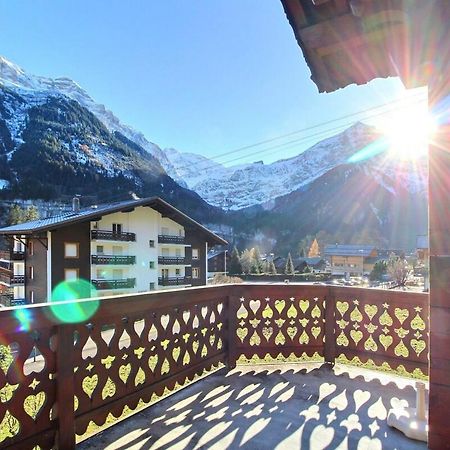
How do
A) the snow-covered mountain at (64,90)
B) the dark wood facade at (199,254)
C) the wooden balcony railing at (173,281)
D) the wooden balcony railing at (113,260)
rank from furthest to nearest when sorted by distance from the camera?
the snow-covered mountain at (64,90) < the dark wood facade at (199,254) < the wooden balcony railing at (173,281) < the wooden balcony railing at (113,260)

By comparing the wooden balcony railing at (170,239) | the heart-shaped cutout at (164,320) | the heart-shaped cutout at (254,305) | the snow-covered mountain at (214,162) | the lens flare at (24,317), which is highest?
the snow-covered mountain at (214,162)

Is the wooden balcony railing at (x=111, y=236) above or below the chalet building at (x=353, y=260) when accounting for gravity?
above

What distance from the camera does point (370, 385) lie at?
301cm

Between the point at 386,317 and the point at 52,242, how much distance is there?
Answer: 16959 millimetres

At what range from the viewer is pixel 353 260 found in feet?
189

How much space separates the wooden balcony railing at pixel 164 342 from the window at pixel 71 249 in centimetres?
1611

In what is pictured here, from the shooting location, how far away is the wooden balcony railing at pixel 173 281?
73.2ft

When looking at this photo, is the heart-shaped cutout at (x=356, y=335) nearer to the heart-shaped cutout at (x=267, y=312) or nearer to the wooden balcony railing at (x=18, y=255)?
the heart-shaped cutout at (x=267, y=312)

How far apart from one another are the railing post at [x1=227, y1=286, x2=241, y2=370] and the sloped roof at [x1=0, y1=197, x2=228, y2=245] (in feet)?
49.9

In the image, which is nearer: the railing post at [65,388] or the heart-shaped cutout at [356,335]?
the railing post at [65,388]

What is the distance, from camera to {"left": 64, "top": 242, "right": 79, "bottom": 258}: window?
1780 cm

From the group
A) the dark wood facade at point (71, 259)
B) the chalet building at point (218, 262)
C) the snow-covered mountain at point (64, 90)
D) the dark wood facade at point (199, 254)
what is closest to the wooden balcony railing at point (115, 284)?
the dark wood facade at point (71, 259)

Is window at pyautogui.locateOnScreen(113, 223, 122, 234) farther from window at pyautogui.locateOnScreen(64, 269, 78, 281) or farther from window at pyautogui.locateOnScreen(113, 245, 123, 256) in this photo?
window at pyautogui.locateOnScreen(64, 269, 78, 281)

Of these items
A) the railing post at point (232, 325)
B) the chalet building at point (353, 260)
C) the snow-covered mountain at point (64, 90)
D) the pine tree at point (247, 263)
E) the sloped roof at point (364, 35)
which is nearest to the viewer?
the sloped roof at point (364, 35)
